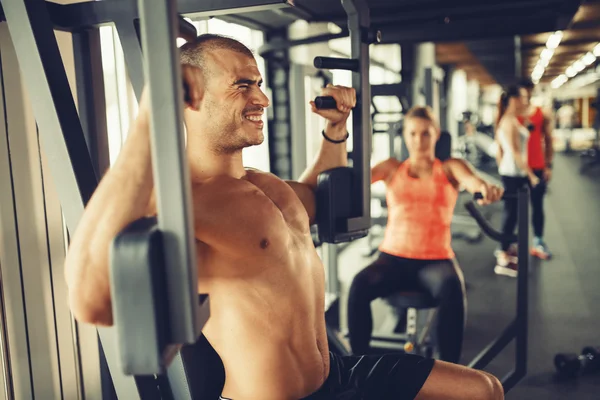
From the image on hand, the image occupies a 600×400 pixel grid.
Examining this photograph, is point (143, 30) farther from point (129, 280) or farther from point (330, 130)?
point (330, 130)

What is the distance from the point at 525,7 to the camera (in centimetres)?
186

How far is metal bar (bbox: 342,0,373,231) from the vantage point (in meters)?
1.32

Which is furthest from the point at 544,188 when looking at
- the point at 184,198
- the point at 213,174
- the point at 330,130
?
the point at 184,198

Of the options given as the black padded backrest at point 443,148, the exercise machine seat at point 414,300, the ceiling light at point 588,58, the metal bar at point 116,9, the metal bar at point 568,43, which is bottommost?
the exercise machine seat at point 414,300

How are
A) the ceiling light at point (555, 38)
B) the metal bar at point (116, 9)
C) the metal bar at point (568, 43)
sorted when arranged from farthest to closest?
the metal bar at point (568, 43) < the ceiling light at point (555, 38) < the metal bar at point (116, 9)

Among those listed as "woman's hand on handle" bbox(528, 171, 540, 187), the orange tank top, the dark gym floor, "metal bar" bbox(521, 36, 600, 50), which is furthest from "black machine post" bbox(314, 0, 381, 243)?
"metal bar" bbox(521, 36, 600, 50)

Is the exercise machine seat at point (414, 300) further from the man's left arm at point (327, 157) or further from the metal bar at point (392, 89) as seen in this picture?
the metal bar at point (392, 89)

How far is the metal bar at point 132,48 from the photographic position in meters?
1.19

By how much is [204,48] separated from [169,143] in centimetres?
47

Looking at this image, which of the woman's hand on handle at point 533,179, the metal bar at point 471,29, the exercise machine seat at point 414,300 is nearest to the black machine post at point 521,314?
the exercise machine seat at point 414,300

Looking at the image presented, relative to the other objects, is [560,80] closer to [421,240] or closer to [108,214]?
[421,240]

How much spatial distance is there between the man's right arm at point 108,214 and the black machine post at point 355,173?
62cm

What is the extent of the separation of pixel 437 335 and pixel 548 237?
3.25 metres

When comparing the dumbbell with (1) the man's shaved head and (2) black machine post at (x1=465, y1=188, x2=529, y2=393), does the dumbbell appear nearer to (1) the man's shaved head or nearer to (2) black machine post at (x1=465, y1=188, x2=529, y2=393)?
(2) black machine post at (x1=465, y1=188, x2=529, y2=393)
